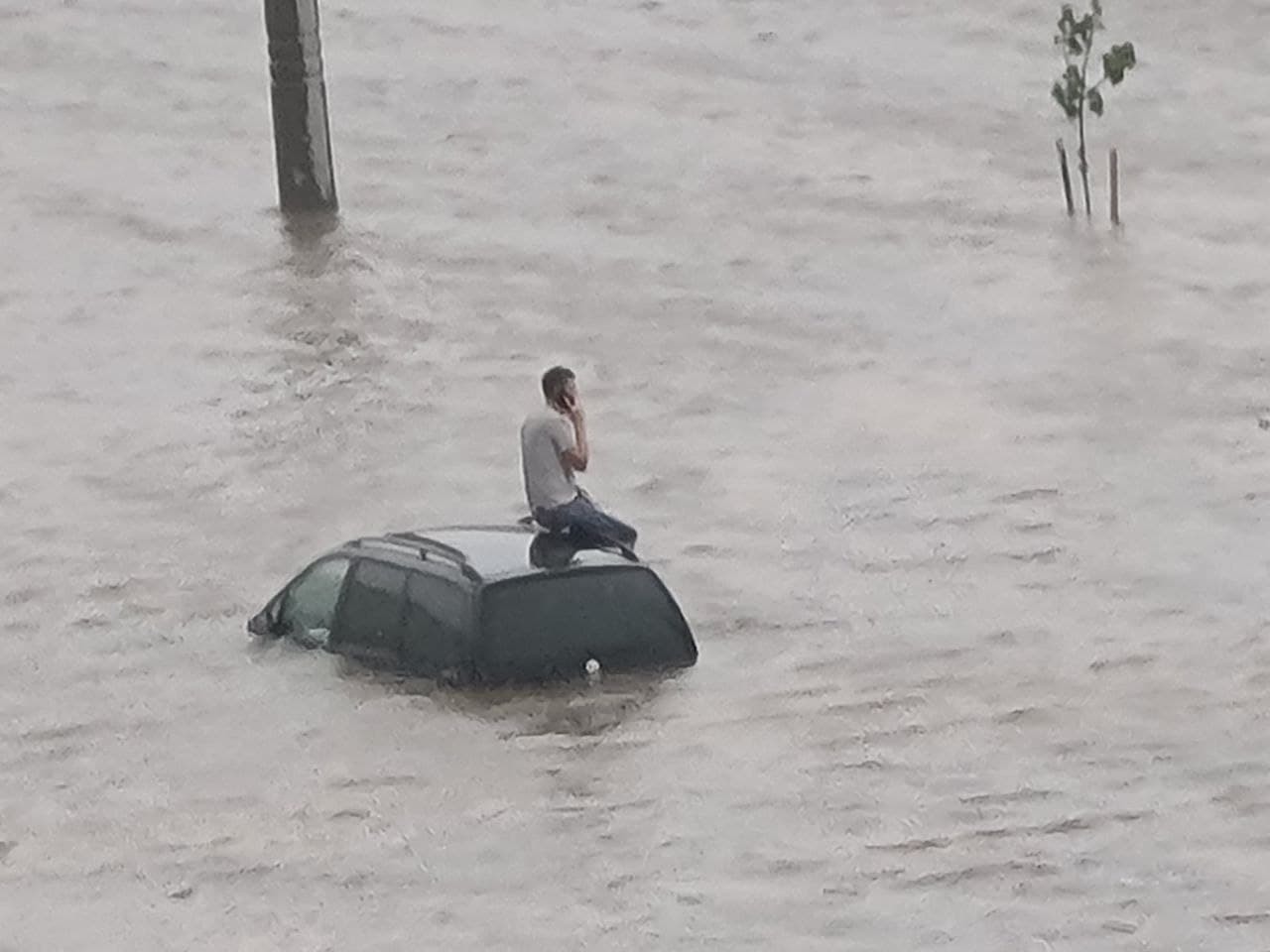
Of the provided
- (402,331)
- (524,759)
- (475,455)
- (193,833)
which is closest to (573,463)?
(524,759)

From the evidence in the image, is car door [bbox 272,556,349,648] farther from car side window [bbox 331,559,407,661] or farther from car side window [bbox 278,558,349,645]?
car side window [bbox 331,559,407,661]

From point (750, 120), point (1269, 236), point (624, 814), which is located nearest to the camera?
point (624, 814)

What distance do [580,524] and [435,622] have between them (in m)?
1.54

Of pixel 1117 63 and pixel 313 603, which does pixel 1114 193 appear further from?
pixel 313 603

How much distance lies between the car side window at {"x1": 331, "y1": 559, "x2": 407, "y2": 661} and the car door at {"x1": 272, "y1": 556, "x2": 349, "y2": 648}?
152 millimetres

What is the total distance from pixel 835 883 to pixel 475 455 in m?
9.79

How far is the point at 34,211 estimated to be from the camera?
34.3 m

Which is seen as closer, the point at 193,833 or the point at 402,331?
the point at 193,833

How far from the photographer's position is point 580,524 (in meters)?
19.2

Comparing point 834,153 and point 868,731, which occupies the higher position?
point 834,153

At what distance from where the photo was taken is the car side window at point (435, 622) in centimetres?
1777

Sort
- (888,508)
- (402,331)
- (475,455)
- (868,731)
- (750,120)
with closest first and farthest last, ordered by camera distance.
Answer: (868,731) → (888,508) → (475,455) → (402,331) → (750,120)

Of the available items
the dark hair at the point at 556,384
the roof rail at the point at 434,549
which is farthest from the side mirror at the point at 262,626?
the dark hair at the point at 556,384

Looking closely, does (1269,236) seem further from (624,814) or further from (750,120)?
(624,814)
